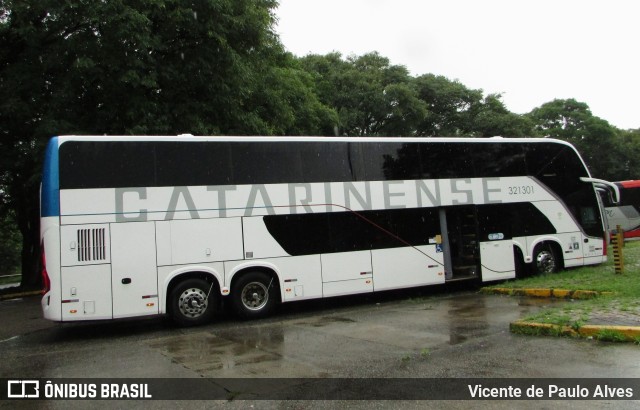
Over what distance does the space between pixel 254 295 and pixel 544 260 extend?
330 inches

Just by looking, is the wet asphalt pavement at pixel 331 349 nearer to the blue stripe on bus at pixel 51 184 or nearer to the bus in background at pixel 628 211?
the blue stripe on bus at pixel 51 184

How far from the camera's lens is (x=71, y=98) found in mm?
14250

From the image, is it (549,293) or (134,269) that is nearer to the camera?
(134,269)

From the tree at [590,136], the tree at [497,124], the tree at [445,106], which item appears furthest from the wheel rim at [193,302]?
the tree at [590,136]

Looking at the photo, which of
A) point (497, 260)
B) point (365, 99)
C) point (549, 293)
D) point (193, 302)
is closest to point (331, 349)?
point (193, 302)

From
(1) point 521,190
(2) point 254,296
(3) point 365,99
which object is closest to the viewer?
(2) point 254,296

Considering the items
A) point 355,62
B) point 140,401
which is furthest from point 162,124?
point 355,62

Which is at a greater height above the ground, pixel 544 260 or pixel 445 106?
pixel 445 106

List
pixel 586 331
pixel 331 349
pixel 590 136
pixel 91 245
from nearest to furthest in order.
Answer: pixel 586 331
pixel 331 349
pixel 91 245
pixel 590 136

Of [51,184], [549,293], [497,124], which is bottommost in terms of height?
[549,293]

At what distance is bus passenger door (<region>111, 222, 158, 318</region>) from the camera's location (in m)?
9.59

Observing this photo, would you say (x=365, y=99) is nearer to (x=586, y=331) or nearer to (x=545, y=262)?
(x=545, y=262)

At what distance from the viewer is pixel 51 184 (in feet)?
30.3

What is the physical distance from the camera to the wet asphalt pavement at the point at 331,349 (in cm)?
617
